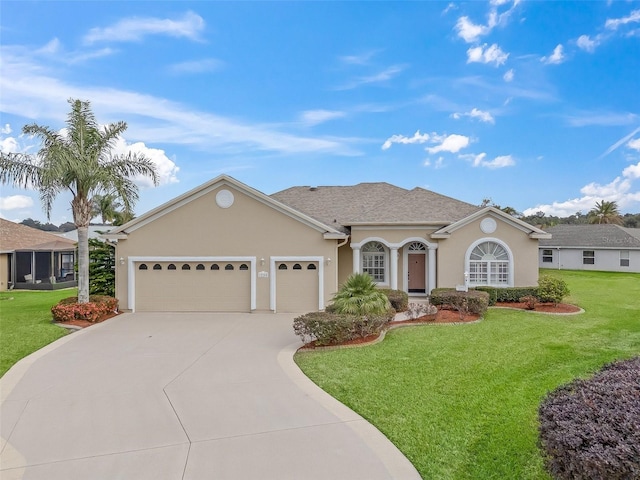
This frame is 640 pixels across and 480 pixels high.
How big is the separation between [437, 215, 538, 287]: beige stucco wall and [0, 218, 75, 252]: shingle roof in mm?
24569

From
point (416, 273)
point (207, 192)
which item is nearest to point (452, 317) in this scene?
point (416, 273)

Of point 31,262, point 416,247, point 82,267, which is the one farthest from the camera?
point 31,262

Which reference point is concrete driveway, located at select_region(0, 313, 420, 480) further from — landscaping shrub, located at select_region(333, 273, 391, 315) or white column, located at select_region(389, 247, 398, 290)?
white column, located at select_region(389, 247, 398, 290)

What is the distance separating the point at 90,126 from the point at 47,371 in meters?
10.1

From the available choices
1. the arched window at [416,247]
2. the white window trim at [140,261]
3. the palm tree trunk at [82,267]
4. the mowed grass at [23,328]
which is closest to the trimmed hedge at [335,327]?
the white window trim at [140,261]

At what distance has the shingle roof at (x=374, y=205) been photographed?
18.4 metres

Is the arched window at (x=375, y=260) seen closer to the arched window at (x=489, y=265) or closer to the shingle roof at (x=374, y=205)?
the shingle roof at (x=374, y=205)

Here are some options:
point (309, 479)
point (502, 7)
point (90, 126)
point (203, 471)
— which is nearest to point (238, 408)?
point (203, 471)

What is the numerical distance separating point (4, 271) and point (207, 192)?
19.1 metres

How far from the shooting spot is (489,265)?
17594mm

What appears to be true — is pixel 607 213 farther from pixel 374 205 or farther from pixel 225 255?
pixel 225 255

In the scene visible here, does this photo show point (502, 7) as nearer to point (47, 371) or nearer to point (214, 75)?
point (214, 75)

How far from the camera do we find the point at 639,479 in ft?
9.55

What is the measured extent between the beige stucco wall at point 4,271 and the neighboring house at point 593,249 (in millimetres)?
43308
